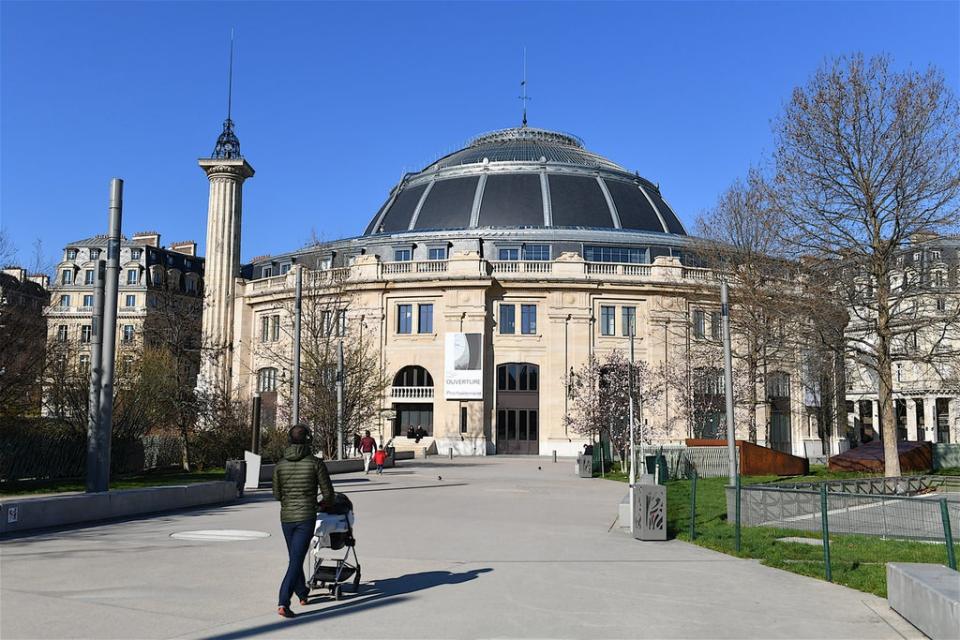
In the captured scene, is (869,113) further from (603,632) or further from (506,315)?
(506,315)

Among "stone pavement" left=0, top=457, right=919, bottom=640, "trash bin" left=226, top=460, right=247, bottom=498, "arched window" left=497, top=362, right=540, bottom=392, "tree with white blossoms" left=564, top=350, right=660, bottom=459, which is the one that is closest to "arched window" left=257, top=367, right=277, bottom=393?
"arched window" left=497, top=362, right=540, bottom=392

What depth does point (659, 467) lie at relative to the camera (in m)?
27.4

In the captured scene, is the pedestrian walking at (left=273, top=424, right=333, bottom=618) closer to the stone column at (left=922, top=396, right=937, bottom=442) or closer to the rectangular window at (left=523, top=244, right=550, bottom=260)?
the rectangular window at (left=523, top=244, right=550, bottom=260)

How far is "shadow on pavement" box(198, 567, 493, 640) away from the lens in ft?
26.6

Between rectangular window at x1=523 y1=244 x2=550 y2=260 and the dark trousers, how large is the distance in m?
53.6

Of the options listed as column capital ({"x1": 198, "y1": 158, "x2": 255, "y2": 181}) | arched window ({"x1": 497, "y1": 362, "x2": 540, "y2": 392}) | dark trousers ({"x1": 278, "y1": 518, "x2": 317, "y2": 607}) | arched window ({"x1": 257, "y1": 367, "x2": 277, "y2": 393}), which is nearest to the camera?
dark trousers ({"x1": 278, "y1": 518, "x2": 317, "y2": 607})

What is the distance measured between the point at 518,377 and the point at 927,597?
50559 millimetres

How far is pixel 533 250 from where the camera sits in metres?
62.4

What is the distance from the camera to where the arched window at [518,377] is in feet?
192

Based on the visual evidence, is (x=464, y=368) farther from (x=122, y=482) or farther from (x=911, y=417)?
(x=911, y=417)

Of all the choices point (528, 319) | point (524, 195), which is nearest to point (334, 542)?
point (528, 319)

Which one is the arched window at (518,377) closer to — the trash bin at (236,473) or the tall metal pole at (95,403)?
the trash bin at (236,473)

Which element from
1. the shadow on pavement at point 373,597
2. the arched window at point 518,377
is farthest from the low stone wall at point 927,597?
the arched window at point 518,377

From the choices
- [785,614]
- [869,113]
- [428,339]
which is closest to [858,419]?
[428,339]
